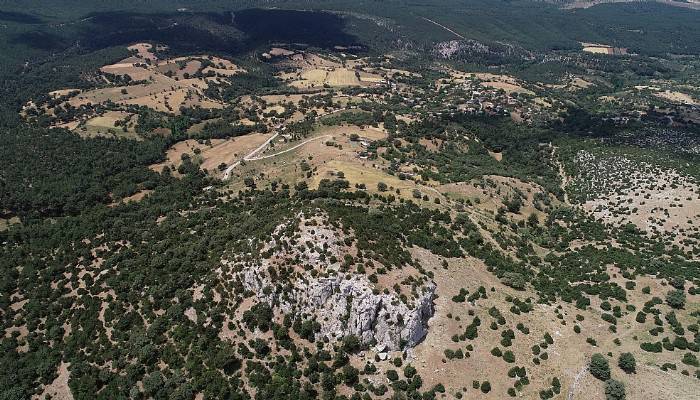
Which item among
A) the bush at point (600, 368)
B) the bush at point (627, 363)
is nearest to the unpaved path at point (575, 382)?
the bush at point (600, 368)

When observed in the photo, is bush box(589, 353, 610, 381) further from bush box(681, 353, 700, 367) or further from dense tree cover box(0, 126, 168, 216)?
dense tree cover box(0, 126, 168, 216)

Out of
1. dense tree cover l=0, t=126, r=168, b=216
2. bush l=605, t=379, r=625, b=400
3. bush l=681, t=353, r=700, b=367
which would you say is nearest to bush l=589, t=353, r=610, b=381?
bush l=605, t=379, r=625, b=400

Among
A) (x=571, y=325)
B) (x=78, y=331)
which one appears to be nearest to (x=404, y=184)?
(x=571, y=325)

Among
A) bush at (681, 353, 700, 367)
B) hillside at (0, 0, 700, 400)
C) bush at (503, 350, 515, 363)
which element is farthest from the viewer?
bush at (503, 350, 515, 363)

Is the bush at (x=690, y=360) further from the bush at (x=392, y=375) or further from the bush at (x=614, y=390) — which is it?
the bush at (x=392, y=375)

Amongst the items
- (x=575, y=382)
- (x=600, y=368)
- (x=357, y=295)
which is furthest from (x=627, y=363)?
(x=357, y=295)

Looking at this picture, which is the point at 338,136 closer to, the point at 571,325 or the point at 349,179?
the point at 349,179

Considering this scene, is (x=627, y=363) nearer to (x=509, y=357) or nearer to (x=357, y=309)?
(x=509, y=357)
